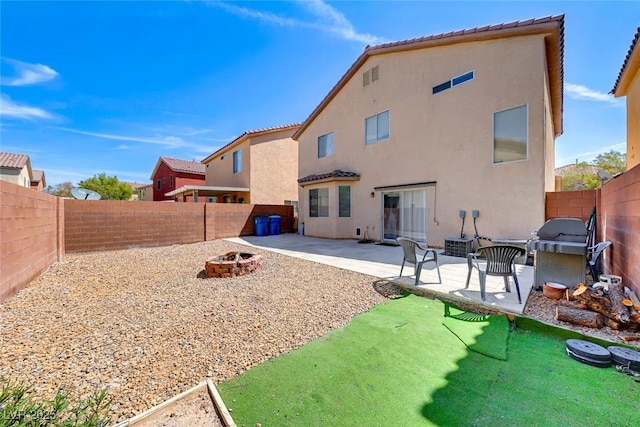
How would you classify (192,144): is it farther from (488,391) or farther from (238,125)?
(488,391)

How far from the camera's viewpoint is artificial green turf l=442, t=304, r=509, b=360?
3.22m

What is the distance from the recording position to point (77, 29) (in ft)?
A: 27.0

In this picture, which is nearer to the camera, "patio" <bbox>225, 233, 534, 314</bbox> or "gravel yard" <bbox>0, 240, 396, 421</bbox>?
"gravel yard" <bbox>0, 240, 396, 421</bbox>

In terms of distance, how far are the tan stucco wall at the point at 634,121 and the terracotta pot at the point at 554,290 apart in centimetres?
771

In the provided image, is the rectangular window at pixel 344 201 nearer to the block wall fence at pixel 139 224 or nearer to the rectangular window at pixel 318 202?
the rectangular window at pixel 318 202

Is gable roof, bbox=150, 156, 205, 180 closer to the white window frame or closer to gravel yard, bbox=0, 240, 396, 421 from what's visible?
the white window frame

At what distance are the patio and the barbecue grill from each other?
49cm

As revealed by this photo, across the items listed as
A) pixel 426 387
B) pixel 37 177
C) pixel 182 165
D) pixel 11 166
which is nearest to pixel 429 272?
pixel 426 387

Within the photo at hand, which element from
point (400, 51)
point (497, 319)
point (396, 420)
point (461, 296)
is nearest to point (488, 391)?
point (396, 420)

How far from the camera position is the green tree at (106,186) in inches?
1464

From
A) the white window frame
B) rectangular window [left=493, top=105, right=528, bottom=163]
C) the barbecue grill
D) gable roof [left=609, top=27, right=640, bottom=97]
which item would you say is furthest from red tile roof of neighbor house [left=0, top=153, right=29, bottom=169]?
gable roof [left=609, top=27, right=640, bottom=97]

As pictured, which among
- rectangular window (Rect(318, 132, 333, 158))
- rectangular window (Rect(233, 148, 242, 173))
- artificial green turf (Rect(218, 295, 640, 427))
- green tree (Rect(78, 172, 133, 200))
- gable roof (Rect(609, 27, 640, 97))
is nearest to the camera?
artificial green turf (Rect(218, 295, 640, 427))

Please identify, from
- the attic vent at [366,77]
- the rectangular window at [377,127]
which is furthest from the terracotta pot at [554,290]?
the attic vent at [366,77]

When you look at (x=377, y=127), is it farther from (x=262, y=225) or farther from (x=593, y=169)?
(x=593, y=169)
